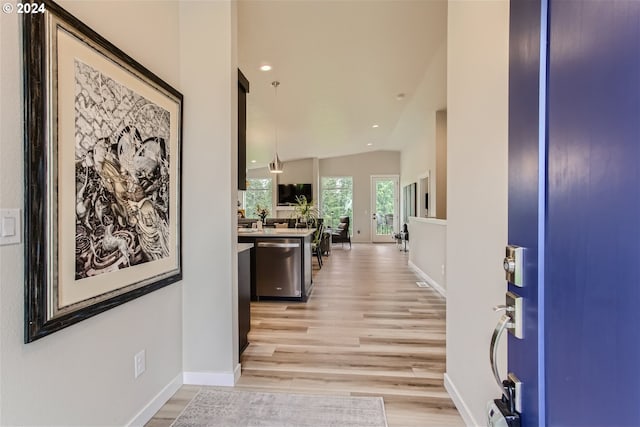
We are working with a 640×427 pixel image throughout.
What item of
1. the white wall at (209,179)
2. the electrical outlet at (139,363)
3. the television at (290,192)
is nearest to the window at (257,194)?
the television at (290,192)

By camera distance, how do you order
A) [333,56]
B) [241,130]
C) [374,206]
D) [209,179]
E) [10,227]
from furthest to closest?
1. [374,206]
2. [333,56]
3. [241,130]
4. [209,179]
5. [10,227]

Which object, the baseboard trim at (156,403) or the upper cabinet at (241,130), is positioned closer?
the baseboard trim at (156,403)

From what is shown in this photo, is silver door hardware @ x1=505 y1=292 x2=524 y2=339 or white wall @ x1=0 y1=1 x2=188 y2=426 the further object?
white wall @ x1=0 y1=1 x2=188 y2=426

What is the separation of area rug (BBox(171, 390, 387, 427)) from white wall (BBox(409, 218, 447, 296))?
7.72 ft

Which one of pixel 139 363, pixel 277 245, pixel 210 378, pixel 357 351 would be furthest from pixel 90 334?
pixel 277 245

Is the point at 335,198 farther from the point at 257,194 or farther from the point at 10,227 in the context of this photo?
the point at 10,227

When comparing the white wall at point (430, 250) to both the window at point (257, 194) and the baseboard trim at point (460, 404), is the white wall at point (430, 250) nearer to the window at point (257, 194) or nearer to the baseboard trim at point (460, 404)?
the baseboard trim at point (460, 404)

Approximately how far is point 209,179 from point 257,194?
941 centimetres

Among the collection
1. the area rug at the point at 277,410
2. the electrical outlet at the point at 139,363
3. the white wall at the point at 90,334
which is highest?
the white wall at the point at 90,334

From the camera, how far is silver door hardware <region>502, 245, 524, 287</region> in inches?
26.8

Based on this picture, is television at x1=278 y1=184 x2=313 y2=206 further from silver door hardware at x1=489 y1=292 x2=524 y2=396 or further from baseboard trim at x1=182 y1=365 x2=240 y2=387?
silver door hardware at x1=489 y1=292 x2=524 y2=396

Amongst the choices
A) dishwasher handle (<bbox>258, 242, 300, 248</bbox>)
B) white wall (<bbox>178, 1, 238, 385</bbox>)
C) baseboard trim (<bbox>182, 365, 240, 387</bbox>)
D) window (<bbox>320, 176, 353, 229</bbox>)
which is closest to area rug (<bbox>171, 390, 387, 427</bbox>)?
baseboard trim (<bbox>182, 365, 240, 387</bbox>)

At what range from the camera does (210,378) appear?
220cm

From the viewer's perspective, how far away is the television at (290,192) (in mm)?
10734
